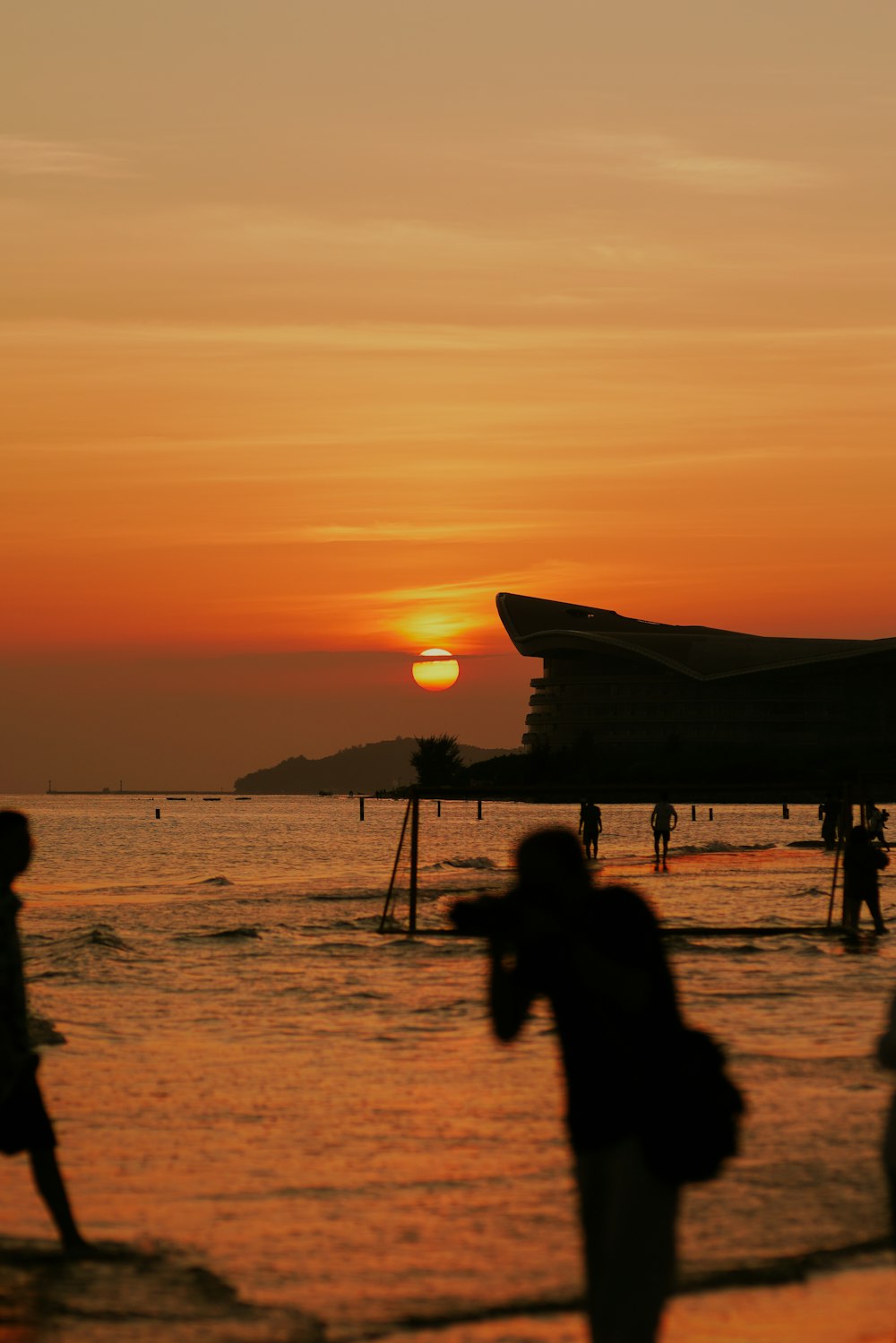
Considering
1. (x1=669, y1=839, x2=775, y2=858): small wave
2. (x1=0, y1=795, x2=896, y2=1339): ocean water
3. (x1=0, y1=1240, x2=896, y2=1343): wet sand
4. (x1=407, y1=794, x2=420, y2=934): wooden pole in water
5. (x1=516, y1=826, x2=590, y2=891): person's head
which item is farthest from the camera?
(x1=669, y1=839, x2=775, y2=858): small wave

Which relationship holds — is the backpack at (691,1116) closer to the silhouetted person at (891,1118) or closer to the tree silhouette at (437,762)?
the silhouetted person at (891,1118)

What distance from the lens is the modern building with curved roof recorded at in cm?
17188

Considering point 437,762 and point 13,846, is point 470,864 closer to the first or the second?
point 13,846

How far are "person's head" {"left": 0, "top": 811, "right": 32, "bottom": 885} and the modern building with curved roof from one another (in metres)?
162

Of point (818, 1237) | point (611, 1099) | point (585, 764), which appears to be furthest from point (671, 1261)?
point (585, 764)

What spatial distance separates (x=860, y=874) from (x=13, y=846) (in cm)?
1801

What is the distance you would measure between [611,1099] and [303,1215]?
12.3 ft

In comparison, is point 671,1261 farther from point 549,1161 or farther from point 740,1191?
point 549,1161

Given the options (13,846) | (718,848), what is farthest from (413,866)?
(718,848)

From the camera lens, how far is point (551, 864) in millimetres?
4277

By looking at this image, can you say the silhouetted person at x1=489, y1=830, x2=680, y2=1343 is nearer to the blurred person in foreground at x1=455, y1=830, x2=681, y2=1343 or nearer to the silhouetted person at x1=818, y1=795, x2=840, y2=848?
the blurred person in foreground at x1=455, y1=830, x2=681, y2=1343

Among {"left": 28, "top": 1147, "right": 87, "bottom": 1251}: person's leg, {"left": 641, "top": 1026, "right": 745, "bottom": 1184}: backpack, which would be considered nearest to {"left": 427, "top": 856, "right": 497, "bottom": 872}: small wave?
{"left": 28, "top": 1147, "right": 87, "bottom": 1251}: person's leg

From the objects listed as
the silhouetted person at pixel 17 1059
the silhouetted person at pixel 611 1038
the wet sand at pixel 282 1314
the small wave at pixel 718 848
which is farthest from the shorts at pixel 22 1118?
the small wave at pixel 718 848

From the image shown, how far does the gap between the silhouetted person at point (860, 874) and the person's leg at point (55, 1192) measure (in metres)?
16.8
